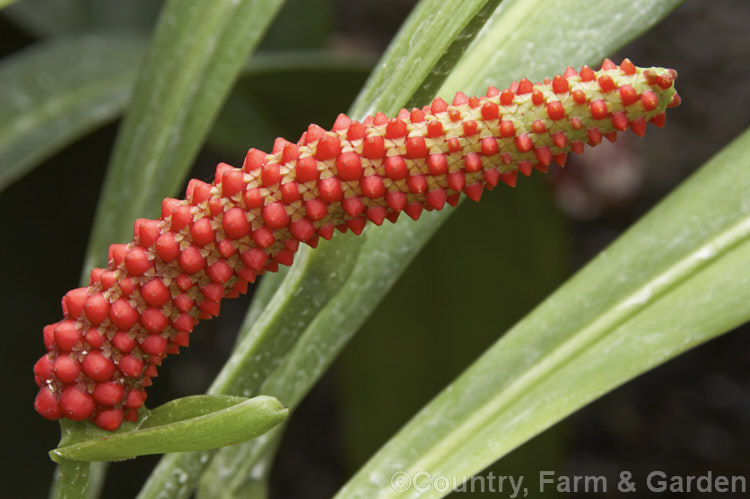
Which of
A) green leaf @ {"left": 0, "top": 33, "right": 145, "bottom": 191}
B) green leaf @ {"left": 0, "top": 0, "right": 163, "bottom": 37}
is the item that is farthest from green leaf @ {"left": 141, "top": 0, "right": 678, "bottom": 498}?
green leaf @ {"left": 0, "top": 0, "right": 163, "bottom": 37}

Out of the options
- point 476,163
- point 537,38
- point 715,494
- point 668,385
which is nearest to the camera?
point 476,163

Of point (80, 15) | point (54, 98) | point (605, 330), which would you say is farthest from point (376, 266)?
point (80, 15)

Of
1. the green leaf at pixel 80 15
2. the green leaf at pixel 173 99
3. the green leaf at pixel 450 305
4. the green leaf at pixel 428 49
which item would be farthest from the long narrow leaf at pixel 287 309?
the green leaf at pixel 80 15

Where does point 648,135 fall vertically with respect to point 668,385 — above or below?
above

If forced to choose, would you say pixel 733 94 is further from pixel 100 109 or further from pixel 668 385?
pixel 100 109

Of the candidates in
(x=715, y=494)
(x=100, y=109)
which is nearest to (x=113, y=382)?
(x=100, y=109)

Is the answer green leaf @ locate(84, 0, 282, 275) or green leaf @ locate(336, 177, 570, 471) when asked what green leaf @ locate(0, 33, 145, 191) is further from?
green leaf @ locate(336, 177, 570, 471)
